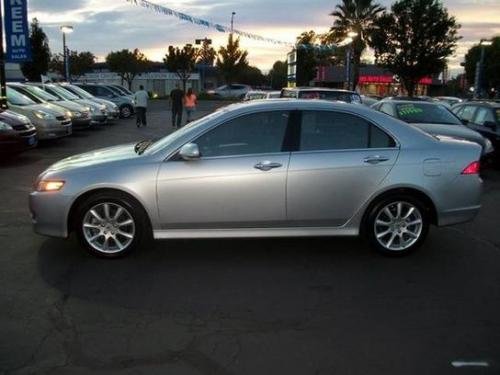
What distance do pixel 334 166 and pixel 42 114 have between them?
37.1ft

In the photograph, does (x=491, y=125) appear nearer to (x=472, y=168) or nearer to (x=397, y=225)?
(x=472, y=168)

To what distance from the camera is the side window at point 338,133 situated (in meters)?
5.88

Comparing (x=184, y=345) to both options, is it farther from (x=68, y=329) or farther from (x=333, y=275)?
(x=333, y=275)

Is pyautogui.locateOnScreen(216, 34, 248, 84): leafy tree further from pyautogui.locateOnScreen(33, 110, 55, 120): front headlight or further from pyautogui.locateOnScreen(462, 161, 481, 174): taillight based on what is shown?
pyautogui.locateOnScreen(462, 161, 481, 174): taillight

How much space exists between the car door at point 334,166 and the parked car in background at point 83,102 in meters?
15.7

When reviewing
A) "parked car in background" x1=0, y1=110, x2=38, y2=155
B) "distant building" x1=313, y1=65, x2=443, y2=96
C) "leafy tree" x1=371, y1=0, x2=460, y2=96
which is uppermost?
"leafy tree" x1=371, y1=0, x2=460, y2=96

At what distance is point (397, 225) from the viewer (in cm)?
598

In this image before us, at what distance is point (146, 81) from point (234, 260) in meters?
85.8

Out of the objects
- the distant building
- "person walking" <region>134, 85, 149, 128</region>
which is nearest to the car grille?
"person walking" <region>134, 85, 149, 128</region>

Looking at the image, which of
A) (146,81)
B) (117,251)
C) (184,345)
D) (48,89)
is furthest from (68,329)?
(146,81)

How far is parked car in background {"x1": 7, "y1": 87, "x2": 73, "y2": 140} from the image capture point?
15070 mm

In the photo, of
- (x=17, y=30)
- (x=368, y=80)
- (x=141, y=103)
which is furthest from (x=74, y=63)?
(x=17, y=30)

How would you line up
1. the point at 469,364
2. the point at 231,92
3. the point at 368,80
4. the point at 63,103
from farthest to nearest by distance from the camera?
the point at 368,80 < the point at 231,92 < the point at 63,103 < the point at 469,364

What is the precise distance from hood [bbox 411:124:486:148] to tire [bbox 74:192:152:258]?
22.7 feet
